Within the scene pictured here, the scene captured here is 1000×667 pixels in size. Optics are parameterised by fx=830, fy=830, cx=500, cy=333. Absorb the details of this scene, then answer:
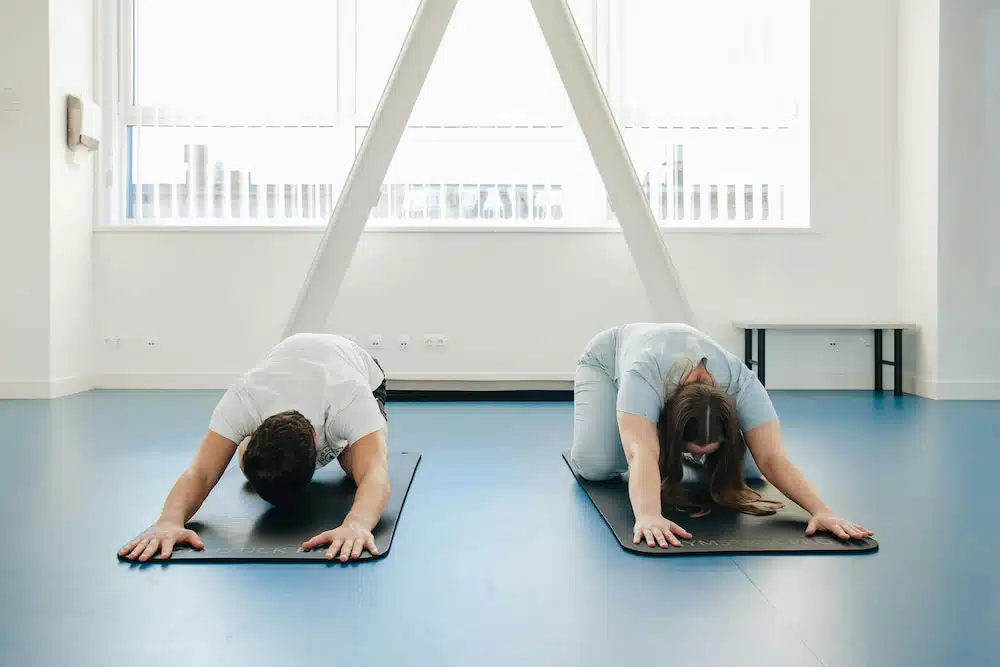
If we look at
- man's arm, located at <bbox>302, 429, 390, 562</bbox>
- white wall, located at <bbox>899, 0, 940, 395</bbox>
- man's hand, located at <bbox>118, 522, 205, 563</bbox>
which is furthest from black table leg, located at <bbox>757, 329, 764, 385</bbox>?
man's hand, located at <bbox>118, 522, 205, 563</bbox>

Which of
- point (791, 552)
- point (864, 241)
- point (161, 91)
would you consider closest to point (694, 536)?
point (791, 552)

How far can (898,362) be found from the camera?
6102 mm

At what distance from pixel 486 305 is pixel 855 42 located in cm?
353

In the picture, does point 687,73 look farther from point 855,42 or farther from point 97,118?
point 97,118

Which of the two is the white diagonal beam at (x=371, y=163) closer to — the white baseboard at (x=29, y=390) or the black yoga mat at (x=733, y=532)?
the white baseboard at (x=29, y=390)

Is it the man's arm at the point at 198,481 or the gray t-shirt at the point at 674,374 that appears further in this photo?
the gray t-shirt at the point at 674,374

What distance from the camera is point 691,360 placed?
267cm

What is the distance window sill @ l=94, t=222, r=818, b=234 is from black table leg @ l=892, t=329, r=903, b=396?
1032mm

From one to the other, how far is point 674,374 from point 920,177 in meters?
4.50

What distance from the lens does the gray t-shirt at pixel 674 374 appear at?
2.59m

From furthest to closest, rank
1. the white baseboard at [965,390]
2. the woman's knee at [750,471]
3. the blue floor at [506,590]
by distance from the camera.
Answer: the white baseboard at [965,390] < the woman's knee at [750,471] < the blue floor at [506,590]

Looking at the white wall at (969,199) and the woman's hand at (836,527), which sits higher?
the white wall at (969,199)

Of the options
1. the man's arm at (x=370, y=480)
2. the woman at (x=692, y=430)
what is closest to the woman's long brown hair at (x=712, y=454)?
the woman at (x=692, y=430)

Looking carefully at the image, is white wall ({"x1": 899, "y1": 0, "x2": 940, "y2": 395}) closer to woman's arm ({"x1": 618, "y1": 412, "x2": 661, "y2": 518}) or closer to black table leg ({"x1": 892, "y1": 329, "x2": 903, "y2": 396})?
black table leg ({"x1": 892, "y1": 329, "x2": 903, "y2": 396})
